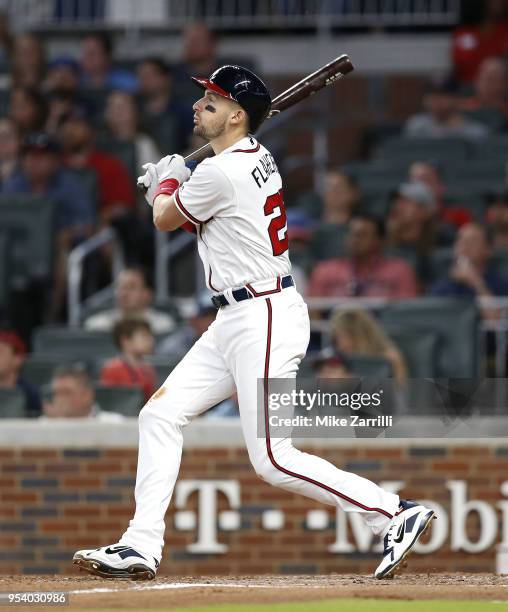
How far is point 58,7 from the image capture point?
43.9 ft

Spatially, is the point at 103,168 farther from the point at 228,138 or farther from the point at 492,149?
the point at 228,138

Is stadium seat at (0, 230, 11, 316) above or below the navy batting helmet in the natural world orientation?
below

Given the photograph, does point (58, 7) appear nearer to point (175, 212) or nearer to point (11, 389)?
point (11, 389)

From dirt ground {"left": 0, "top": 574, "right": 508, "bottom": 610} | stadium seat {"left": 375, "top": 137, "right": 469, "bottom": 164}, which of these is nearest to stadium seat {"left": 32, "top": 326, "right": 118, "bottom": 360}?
stadium seat {"left": 375, "top": 137, "right": 469, "bottom": 164}

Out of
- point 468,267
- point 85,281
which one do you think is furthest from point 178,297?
point 468,267

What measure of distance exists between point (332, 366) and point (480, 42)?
495 cm

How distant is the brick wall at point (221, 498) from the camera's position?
7.93m

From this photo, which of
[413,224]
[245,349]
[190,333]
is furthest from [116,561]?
[413,224]

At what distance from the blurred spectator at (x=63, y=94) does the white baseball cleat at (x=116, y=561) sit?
6.32 m

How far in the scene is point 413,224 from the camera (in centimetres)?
977

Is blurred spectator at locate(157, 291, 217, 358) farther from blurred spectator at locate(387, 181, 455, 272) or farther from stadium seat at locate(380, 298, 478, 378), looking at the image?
blurred spectator at locate(387, 181, 455, 272)

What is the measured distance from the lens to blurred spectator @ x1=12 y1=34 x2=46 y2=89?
40.3 feet

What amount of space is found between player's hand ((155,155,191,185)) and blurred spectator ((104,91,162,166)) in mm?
5319

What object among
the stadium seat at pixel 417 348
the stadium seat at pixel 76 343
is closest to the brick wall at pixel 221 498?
the stadium seat at pixel 417 348
